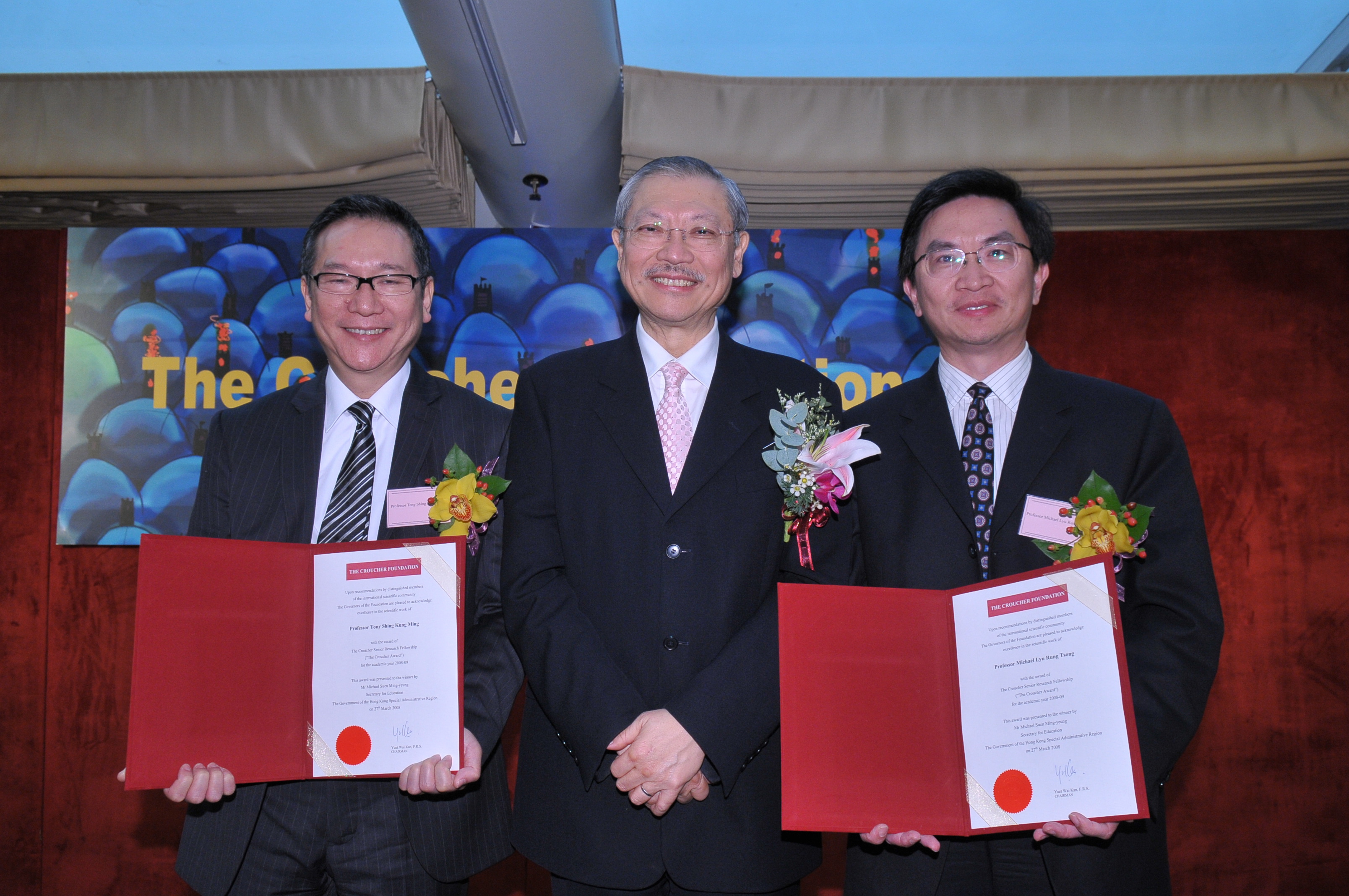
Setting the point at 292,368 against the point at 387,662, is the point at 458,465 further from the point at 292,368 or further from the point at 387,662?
the point at 292,368

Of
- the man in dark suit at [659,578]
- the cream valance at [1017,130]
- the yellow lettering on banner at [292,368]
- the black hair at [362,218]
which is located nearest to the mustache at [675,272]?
the man in dark suit at [659,578]

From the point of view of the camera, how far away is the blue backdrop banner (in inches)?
167

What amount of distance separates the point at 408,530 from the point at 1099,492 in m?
1.53

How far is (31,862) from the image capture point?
4.14 meters

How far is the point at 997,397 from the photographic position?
2096 mm

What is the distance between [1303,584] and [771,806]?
151 inches

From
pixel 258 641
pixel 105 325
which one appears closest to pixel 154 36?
pixel 105 325

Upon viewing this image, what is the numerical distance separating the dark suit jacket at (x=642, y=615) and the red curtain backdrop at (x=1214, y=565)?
2.62 metres

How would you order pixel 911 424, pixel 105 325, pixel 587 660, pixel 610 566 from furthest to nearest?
pixel 105 325
pixel 911 424
pixel 610 566
pixel 587 660

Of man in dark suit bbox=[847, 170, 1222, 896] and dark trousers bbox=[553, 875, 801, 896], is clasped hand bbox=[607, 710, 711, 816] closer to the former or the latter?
dark trousers bbox=[553, 875, 801, 896]

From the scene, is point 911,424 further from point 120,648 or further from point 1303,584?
point 120,648

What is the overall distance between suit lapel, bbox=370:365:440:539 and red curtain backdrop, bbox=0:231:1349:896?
9.05 feet

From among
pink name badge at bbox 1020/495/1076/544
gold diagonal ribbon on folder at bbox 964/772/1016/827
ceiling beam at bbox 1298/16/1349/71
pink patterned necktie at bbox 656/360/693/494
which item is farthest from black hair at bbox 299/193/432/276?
ceiling beam at bbox 1298/16/1349/71

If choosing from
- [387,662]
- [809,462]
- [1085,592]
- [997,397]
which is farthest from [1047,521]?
[387,662]
